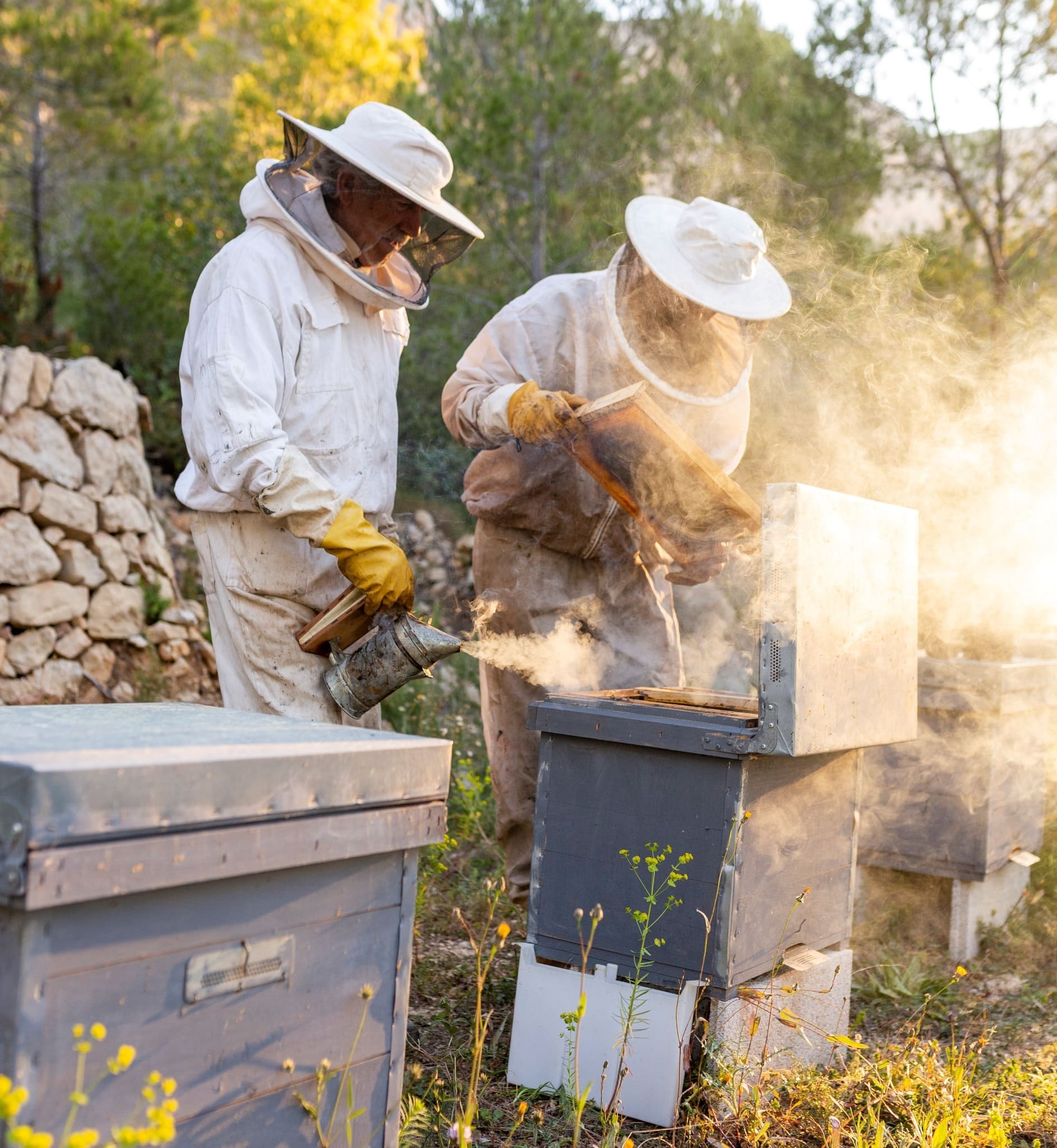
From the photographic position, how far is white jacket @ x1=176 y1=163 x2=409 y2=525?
7.31ft

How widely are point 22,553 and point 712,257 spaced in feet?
12.5

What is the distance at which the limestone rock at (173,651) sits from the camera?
18.5ft

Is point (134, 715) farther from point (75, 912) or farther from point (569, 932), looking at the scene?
point (569, 932)

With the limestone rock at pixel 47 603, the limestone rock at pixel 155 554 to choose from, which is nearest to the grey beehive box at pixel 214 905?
the limestone rock at pixel 47 603

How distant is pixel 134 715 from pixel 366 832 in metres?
0.45

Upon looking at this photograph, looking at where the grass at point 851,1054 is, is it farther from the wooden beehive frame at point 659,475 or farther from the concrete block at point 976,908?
the wooden beehive frame at point 659,475

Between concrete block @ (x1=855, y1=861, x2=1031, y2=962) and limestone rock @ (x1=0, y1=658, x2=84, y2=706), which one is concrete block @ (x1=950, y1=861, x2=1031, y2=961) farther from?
limestone rock @ (x1=0, y1=658, x2=84, y2=706)

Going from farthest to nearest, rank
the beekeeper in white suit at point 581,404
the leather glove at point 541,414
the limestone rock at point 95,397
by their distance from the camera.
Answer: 1. the limestone rock at point 95,397
2. the beekeeper in white suit at point 581,404
3. the leather glove at point 541,414

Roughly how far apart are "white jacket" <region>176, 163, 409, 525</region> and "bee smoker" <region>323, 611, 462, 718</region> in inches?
9.9

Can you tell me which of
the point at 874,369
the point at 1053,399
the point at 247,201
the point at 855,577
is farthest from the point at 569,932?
the point at 1053,399

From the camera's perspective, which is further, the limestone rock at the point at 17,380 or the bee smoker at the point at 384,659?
the limestone rock at the point at 17,380

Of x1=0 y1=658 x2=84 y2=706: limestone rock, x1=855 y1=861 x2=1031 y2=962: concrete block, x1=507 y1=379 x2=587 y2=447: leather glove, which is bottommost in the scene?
x1=855 y1=861 x2=1031 y2=962: concrete block

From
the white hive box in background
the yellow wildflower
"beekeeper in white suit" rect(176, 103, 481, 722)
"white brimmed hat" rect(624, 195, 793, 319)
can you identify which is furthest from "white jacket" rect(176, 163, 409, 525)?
the yellow wildflower

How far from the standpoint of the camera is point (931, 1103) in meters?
2.23
